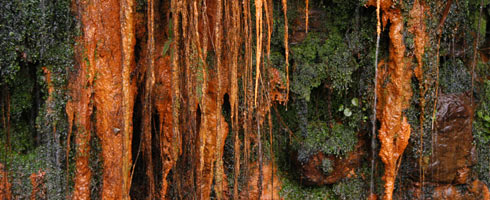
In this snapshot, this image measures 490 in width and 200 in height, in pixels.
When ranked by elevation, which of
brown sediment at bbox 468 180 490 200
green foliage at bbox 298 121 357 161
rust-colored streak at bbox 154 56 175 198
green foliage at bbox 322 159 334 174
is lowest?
brown sediment at bbox 468 180 490 200

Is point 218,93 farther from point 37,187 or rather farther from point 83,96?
point 37,187

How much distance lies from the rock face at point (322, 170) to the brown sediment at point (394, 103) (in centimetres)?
43

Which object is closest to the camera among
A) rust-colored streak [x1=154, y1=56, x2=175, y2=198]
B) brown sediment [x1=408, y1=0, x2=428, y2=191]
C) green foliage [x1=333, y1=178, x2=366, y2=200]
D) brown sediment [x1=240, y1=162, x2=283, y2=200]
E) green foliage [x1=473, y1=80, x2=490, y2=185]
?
rust-colored streak [x1=154, y1=56, x2=175, y2=198]

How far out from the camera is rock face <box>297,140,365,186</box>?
16.0 feet

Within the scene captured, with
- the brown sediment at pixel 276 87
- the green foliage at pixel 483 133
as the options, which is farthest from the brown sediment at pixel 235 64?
the green foliage at pixel 483 133

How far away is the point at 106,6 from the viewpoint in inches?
154

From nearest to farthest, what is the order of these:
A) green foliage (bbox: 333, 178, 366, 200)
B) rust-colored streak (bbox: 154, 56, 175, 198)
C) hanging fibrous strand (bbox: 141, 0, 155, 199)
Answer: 1. hanging fibrous strand (bbox: 141, 0, 155, 199)
2. rust-colored streak (bbox: 154, 56, 175, 198)
3. green foliage (bbox: 333, 178, 366, 200)

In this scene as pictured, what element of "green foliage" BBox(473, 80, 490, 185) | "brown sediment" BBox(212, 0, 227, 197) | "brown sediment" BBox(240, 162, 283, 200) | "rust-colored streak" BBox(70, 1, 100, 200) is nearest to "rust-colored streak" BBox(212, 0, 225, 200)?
"brown sediment" BBox(212, 0, 227, 197)

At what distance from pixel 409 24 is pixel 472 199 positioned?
275cm

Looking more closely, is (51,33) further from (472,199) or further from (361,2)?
(472,199)

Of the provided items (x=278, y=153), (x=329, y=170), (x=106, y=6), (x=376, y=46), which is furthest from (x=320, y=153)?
(x=106, y=6)

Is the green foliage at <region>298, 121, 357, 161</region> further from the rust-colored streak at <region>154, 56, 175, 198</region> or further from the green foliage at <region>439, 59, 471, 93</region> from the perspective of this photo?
the rust-colored streak at <region>154, 56, 175, 198</region>

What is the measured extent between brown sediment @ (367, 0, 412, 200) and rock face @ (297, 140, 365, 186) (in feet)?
1.42

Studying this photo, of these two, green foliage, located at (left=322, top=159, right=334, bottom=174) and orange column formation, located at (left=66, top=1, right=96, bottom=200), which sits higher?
orange column formation, located at (left=66, top=1, right=96, bottom=200)
